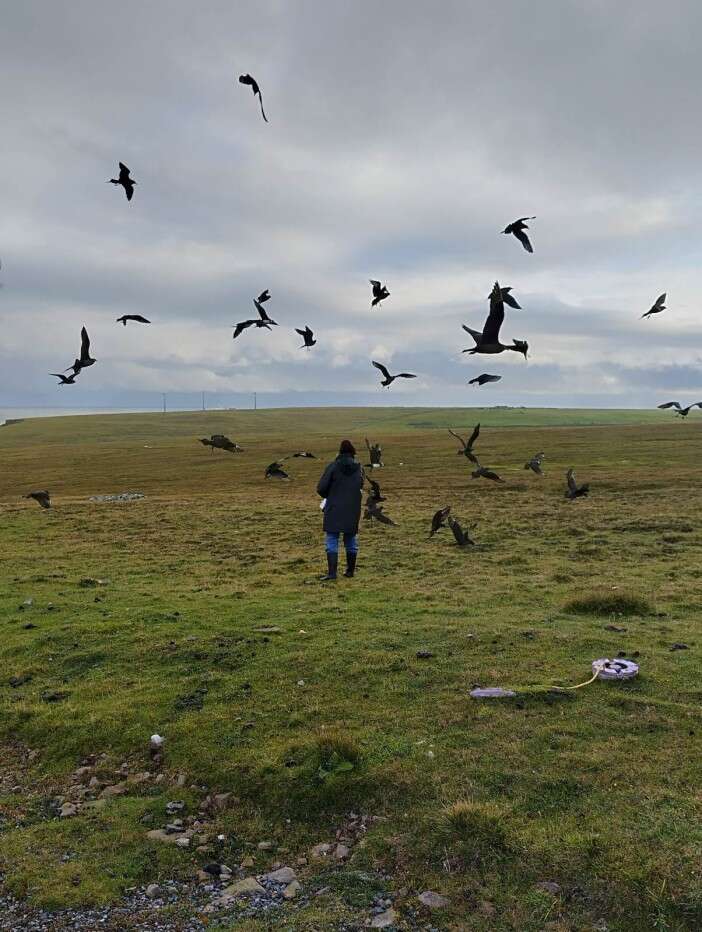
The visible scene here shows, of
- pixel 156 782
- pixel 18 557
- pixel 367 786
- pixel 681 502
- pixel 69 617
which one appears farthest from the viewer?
pixel 681 502

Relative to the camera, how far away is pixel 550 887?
559cm

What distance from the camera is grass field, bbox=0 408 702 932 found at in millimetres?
5844

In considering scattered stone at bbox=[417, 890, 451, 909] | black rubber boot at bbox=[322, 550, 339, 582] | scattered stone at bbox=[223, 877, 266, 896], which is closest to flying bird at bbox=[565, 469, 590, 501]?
black rubber boot at bbox=[322, 550, 339, 582]

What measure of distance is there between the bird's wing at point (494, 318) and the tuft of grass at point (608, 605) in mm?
6174

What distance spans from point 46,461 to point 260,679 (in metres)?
86.5

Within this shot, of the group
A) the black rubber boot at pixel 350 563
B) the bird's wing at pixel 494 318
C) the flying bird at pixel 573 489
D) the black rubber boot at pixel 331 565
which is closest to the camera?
the bird's wing at pixel 494 318

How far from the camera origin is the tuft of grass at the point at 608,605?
13.7 metres

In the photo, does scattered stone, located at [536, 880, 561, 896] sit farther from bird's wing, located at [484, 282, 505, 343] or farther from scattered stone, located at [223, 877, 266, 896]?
bird's wing, located at [484, 282, 505, 343]

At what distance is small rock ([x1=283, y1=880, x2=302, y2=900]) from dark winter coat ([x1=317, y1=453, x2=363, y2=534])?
10191mm

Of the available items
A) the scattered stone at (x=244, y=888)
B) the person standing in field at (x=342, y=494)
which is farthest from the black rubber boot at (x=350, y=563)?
the scattered stone at (x=244, y=888)

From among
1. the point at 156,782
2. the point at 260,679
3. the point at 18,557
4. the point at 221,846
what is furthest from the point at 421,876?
the point at 18,557

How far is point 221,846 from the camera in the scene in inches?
259

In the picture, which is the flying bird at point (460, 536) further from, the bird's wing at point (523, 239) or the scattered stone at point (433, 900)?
the scattered stone at point (433, 900)

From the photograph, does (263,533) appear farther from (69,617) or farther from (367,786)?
(367,786)
